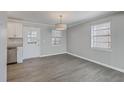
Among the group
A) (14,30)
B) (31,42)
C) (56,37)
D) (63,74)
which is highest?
(14,30)

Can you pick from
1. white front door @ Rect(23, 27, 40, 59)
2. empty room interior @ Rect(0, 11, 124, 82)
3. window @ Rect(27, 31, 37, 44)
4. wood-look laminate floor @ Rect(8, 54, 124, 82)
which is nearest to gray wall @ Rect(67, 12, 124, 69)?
empty room interior @ Rect(0, 11, 124, 82)

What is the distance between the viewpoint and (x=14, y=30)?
446 cm

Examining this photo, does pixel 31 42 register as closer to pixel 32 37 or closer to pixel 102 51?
pixel 32 37

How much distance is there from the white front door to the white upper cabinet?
764 millimetres

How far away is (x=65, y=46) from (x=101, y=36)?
3.55 meters

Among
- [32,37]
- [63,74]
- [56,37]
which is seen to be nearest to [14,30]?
[32,37]

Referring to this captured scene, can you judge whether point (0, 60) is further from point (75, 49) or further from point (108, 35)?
point (75, 49)

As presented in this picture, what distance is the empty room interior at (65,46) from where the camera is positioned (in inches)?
123

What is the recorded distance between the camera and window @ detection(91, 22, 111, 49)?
4.19 m

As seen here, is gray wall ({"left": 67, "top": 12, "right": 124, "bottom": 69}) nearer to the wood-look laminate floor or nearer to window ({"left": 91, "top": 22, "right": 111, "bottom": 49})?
window ({"left": 91, "top": 22, "right": 111, "bottom": 49})

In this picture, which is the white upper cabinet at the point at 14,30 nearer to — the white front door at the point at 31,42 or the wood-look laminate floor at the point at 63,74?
the white front door at the point at 31,42

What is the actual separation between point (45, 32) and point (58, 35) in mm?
1204

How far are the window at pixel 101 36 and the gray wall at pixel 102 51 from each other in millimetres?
236
